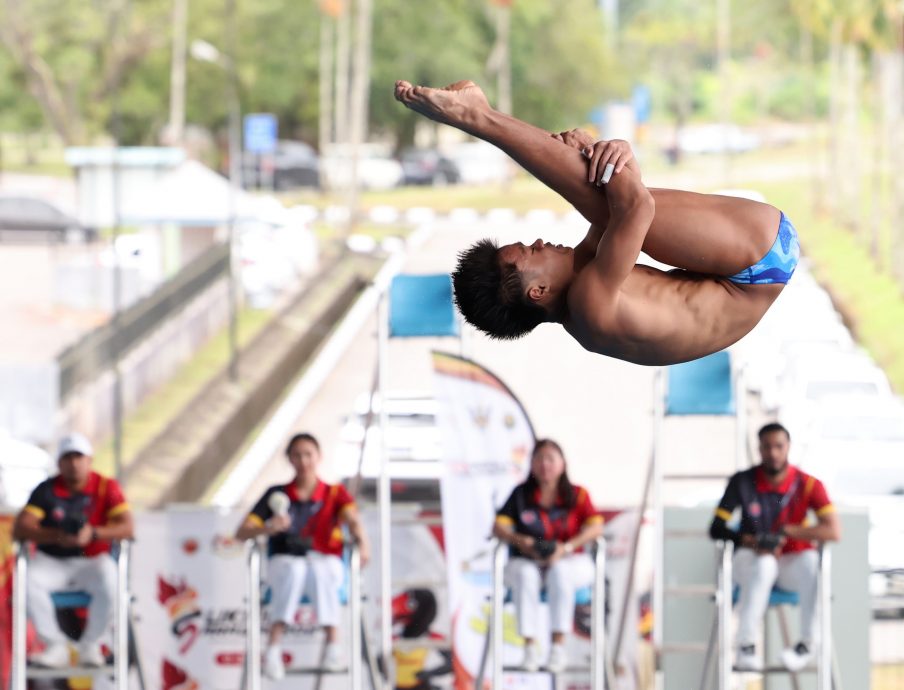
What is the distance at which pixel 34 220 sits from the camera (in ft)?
45.0

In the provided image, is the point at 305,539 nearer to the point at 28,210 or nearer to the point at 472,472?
the point at 472,472

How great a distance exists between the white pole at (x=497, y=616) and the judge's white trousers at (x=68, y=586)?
1738 millimetres

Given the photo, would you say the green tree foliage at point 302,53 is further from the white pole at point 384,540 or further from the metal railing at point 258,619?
the metal railing at point 258,619

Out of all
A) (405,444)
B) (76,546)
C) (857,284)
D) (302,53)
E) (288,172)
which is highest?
(302,53)

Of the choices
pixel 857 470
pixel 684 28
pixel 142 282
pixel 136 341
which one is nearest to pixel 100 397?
pixel 136 341

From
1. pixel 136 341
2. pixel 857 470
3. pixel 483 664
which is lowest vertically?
pixel 483 664

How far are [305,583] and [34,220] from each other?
811 cm

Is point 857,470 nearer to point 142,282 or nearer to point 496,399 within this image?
point 496,399

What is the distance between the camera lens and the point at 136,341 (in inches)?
628

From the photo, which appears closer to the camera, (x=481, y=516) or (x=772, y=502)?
(x=772, y=502)

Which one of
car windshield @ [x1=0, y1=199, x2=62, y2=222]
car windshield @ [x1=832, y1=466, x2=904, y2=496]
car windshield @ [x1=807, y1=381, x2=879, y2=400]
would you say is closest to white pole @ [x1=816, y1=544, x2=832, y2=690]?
car windshield @ [x1=832, y1=466, x2=904, y2=496]

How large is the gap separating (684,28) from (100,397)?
51408 millimetres

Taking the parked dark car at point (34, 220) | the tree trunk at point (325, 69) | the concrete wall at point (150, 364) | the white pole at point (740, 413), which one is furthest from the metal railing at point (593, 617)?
the tree trunk at point (325, 69)

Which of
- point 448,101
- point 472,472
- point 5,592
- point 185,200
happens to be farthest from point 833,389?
point 448,101
